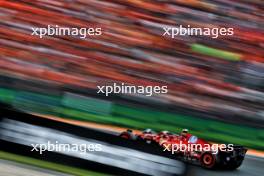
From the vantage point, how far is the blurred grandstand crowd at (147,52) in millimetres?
5715

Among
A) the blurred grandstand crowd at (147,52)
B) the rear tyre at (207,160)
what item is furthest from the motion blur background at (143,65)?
the rear tyre at (207,160)

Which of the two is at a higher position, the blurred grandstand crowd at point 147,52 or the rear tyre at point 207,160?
the blurred grandstand crowd at point 147,52

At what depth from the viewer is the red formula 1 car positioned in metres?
5.67

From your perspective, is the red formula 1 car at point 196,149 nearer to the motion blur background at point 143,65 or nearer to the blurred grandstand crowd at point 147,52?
the motion blur background at point 143,65

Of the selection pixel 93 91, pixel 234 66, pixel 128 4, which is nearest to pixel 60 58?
pixel 93 91

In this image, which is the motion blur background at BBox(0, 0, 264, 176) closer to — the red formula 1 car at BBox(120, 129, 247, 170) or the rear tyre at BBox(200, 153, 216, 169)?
the red formula 1 car at BBox(120, 129, 247, 170)

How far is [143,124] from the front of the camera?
5824 mm

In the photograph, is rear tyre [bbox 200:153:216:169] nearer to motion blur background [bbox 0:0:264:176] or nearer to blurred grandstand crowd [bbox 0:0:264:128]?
motion blur background [bbox 0:0:264:176]

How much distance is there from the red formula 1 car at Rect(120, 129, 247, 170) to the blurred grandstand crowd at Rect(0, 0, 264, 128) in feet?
0.91

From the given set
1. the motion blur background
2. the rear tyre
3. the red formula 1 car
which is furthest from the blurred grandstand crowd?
the rear tyre

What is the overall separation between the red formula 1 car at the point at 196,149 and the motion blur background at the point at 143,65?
2.6 inches

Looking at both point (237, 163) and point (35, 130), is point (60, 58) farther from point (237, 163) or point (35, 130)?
point (237, 163)

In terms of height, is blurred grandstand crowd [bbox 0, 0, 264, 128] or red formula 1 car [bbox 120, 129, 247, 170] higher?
blurred grandstand crowd [bbox 0, 0, 264, 128]

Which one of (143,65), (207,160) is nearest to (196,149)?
(207,160)
